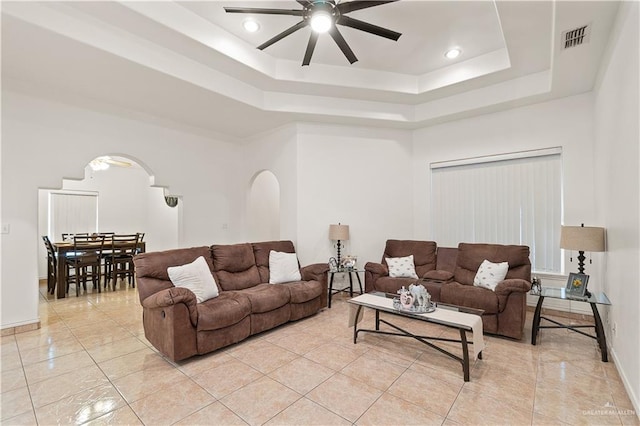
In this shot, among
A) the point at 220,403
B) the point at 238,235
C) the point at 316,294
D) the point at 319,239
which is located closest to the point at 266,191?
the point at 238,235

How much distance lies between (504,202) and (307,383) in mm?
3806

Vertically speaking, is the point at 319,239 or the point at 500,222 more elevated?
the point at 500,222

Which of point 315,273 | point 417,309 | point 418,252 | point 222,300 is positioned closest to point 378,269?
point 418,252

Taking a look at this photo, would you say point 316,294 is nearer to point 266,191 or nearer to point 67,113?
point 266,191

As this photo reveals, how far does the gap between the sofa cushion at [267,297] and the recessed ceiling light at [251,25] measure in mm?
2906

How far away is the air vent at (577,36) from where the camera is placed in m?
2.50

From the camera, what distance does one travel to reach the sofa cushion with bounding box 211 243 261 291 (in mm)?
3648

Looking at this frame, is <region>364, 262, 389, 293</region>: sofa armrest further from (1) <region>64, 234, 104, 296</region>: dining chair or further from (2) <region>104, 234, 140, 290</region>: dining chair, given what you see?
(1) <region>64, 234, 104, 296</region>: dining chair

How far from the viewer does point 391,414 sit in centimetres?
197

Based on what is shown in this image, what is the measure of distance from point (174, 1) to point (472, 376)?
429 cm

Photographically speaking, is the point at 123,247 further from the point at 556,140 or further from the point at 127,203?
the point at 556,140

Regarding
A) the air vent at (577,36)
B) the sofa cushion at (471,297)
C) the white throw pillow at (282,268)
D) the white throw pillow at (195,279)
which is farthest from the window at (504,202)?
the white throw pillow at (195,279)

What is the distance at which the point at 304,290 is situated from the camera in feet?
12.2

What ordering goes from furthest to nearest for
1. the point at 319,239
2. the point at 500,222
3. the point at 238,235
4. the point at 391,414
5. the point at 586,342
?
the point at 238,235 → the point at 319,239 → the point at 500,222 → the point at 586,342 → the point at 391,414
